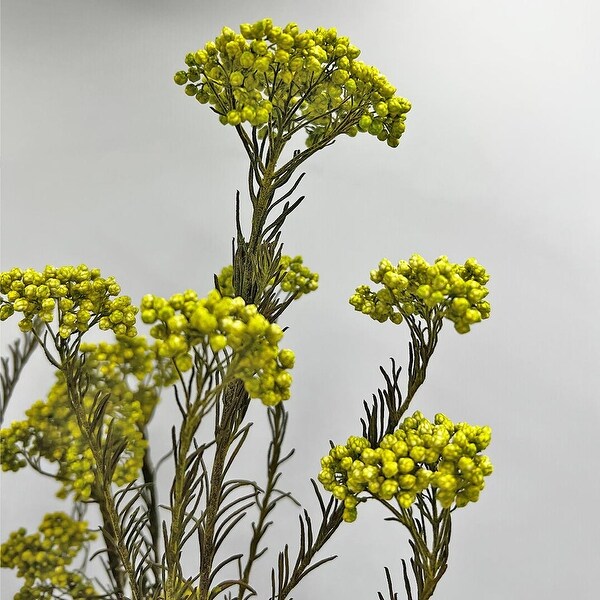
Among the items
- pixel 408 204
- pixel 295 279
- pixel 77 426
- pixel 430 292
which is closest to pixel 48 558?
pixel 77 426

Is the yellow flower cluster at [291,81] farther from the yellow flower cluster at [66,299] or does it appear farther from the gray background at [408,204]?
the gray background at [408,204]

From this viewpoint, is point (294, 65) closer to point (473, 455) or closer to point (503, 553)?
point (473, 455)

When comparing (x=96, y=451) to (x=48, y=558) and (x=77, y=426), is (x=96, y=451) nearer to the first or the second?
(x=77, y=426)

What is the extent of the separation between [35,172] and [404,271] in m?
0.83

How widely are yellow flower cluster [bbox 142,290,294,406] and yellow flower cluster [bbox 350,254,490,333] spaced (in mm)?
139

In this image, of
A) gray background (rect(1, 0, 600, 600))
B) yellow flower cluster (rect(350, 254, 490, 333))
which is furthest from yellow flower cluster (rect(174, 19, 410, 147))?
gray background (rect(1, 0, 600, 600))

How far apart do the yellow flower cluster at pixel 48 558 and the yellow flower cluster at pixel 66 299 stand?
352 mm

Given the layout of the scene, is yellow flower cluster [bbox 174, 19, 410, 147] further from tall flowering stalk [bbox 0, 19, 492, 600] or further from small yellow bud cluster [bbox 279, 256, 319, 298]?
small yellow bud cluster [bbox 279, 256, 319, 298]

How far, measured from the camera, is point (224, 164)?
1.12 meters

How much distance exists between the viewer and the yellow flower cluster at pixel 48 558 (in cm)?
77

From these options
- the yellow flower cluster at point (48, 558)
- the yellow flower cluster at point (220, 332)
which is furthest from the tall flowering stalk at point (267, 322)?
the yellow flower cluster at point (48, 558)

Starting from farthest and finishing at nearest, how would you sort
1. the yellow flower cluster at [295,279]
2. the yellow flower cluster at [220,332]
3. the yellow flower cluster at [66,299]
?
the yellow flower cluster at [295,279] → the yellow flower cluster at [66,299] → the yellow flower cluster at [220,332]

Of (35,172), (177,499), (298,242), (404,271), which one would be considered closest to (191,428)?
(177,499)

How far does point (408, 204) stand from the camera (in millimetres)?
1067
